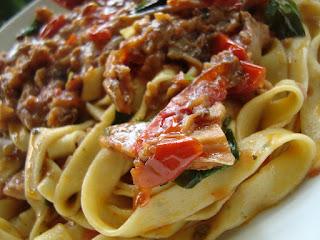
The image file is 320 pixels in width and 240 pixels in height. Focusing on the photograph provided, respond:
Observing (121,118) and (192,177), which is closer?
(192,177)

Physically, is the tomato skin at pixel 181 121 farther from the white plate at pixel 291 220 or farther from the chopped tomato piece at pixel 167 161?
the white plate at pixel 291 220

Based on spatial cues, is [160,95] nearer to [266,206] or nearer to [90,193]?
[90,193]

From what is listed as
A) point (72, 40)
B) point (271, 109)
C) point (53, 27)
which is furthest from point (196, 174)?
point (53, 27)

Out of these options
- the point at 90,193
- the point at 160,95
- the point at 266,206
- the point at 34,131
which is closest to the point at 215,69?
the point at 160,95

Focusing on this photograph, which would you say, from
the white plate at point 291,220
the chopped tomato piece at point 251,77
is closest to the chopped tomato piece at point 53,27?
the chopped tomato piece at point 251,77

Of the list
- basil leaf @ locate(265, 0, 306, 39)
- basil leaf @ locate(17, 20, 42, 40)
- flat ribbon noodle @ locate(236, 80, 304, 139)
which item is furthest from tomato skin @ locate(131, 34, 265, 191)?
basil leaf @ locate(17, 20, 42, 40)

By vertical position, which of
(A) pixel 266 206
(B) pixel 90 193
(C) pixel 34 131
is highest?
(C) pixel 34 131

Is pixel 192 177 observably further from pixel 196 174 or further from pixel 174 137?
pixel 174 137
